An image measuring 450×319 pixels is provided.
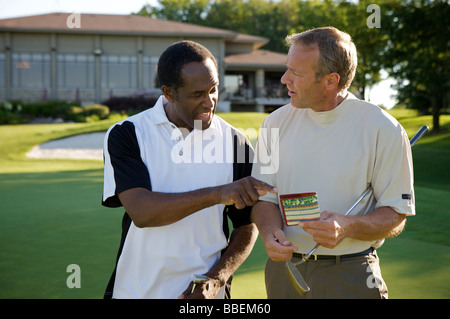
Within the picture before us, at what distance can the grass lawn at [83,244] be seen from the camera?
222 inches

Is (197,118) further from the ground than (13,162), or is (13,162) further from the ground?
(197,118)

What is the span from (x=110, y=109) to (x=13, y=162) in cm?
1521

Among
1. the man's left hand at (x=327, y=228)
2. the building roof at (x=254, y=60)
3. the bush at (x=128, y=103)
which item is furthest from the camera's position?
Answer: the building roof at (x=254, y=60)

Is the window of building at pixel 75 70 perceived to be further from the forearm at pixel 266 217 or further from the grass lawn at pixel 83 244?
the forearm at pixel 266 217

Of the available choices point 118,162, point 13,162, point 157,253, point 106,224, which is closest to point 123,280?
point 157,253

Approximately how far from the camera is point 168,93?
3.16m

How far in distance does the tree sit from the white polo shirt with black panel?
2210 centimetres

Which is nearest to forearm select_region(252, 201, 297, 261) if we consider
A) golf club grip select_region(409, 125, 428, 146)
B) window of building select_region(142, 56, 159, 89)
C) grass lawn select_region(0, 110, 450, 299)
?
golf club grip select_region(409, 125, 428, 146)

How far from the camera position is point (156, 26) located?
40438 millimetres

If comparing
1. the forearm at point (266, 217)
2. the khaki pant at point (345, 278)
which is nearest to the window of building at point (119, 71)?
the forearm at point (266, 217)

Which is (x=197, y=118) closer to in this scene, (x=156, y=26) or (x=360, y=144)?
Answer: (x=360, y=144)

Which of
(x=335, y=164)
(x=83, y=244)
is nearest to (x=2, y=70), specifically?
(x=83, y=244)

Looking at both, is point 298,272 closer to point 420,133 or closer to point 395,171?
point 395,171

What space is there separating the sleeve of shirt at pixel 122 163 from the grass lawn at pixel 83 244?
267 cm
